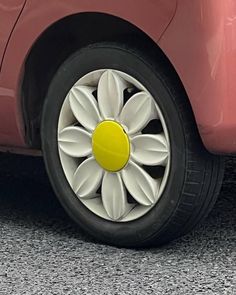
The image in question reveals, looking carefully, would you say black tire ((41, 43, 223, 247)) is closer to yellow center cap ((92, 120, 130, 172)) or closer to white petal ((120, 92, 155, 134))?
white petal ((120, 92, 155, 134))

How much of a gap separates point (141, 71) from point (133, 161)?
1.09ft

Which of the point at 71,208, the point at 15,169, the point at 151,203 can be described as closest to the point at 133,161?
the point at 151,203

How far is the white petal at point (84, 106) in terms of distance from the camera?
3424mm

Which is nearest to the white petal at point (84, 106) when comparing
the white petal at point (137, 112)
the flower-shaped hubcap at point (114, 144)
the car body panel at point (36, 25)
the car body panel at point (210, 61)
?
the flower-shaped hubcap at point (114, 144)

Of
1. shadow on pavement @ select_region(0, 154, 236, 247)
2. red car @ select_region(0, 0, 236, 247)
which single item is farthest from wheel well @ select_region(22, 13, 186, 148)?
shadow on pavement @ select_region(0, 154, 236, 247)

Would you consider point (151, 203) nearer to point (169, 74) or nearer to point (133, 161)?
point (133, 161)

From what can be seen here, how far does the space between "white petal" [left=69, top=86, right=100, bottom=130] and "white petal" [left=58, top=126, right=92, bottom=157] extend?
4 cm

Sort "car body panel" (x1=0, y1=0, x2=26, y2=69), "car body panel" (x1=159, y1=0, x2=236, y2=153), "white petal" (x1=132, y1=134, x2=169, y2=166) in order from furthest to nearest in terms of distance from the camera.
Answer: "car body panel" (x1=0, y1=0, x2=26, y2=69) < "white petal" (x1=132, y1=134, x2=169, y2=166) < "car body panel" (x1=159, y1=0, x2=236, y2=153)

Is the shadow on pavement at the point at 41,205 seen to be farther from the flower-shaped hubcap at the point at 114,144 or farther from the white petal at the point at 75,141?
the white petal at the point at 75,141

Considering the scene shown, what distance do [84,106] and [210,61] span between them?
0.63 metres

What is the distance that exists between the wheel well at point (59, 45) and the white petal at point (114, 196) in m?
0.45

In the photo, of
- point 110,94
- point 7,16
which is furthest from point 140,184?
point 7,16

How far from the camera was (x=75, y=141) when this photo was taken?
3.49 metres

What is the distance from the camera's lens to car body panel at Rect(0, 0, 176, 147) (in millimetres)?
3125
